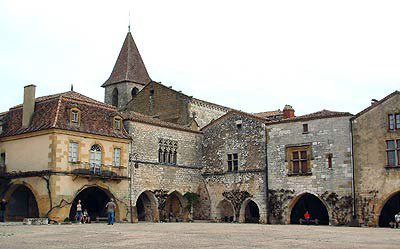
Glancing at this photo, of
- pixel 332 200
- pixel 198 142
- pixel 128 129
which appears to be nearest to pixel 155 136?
pixel 128 129

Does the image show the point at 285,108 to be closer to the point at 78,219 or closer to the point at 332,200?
the point at 332,200

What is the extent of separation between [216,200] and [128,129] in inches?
346

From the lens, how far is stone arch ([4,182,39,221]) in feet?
117

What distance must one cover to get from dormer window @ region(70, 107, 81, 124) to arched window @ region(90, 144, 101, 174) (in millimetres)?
1896

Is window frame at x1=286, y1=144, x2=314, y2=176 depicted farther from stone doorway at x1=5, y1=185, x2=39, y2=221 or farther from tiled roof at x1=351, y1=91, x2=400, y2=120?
stone doorway at x1=5, y1=185, x2=39, y2=221

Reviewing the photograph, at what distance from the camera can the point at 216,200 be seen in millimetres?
41344

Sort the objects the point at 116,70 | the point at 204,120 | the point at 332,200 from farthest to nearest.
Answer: the point at 116,70 → the point at 204,120 → the point at 332,200

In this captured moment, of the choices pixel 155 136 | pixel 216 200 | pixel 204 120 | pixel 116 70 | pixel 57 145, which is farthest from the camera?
pixel 116 70

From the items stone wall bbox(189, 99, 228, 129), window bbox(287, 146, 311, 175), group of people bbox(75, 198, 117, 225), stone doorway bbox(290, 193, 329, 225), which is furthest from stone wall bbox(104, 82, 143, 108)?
stone doorway bbox(290, 193, 329, 225)

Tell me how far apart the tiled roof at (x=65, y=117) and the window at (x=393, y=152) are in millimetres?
16279

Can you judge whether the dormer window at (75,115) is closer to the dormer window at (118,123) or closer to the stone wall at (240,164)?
the dormer window at (118,123)

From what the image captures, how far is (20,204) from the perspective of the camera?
3666 cm

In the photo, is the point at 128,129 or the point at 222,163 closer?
the point at 128,129

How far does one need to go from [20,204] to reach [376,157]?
2257 centimetres
